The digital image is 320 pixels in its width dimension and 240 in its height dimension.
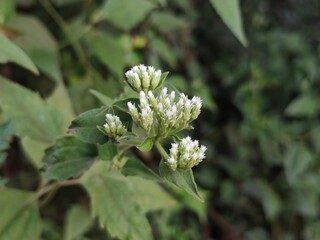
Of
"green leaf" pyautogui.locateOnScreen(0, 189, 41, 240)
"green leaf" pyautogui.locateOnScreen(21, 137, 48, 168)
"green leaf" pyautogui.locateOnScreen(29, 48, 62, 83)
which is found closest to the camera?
"green leaf" pyautogui.locateOnScreen(0, 189, 41, 240)

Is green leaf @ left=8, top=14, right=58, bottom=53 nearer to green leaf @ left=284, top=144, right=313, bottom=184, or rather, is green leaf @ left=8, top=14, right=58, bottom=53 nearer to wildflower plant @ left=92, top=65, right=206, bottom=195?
wildflower plant @ left=92, top=65, right=206, bottom=195

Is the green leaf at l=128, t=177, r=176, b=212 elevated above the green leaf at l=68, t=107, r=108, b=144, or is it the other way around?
the green leaf at l=68, t=107, r=108, b=144

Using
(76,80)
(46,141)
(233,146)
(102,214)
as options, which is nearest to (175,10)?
(233,146)

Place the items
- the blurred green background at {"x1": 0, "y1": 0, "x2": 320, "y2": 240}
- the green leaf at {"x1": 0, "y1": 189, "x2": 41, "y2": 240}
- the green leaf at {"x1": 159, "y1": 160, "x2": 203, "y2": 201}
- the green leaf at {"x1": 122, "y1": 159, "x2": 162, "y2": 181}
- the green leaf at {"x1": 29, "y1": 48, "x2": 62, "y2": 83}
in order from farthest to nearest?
the blurred green background at {"x1": 0, "y1": 0, "x2": 320, "y2": 240} → the green leaf at {"x1": 29, "y1": 48, "x2": 62, "y2": 83} → the green leaf at {"x1": 0, "y1": 189, "x2": 41, "y2": 240} → the green leaf at {"x1": 122, "y1": 159, "x2": 162, "y2": 181} → the green leaf at {"x1": 159, "y1": 160, "x2": 203, "y2": 201}

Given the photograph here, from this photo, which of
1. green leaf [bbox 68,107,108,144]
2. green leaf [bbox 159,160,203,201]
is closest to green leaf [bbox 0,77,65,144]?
green leaf [bbox 68,107,108,144]

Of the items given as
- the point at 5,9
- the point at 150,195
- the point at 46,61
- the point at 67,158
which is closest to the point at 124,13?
the point at 46,61

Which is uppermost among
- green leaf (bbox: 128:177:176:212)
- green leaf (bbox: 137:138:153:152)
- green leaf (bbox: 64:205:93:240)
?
green leaf (bbox: 137:138:153:152)

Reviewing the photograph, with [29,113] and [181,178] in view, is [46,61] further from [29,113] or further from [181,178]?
[181,178]

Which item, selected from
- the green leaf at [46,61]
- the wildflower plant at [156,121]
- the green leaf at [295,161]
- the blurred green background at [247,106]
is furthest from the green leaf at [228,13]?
the green leaf at [295,161]
